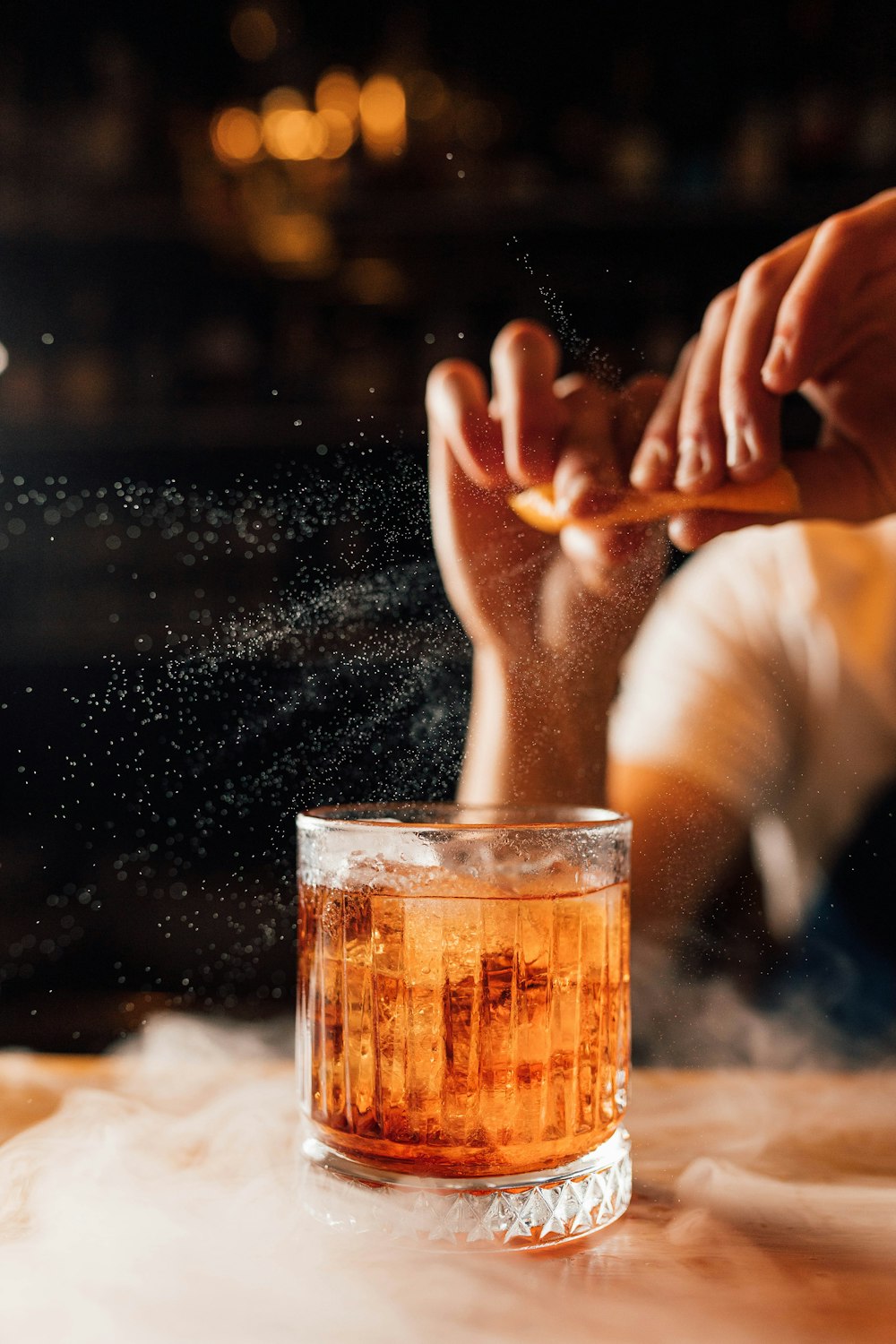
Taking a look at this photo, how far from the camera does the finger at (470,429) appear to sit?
0.84m

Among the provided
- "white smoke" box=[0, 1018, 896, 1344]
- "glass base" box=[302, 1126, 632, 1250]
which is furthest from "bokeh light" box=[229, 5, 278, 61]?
"glass base" box=[302, 1126, 632, 1250]

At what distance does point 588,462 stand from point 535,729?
8.5 inches

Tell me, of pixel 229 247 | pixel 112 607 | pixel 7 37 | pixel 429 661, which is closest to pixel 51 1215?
pixel 429 661

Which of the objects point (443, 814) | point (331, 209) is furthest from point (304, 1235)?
point (331, 209)

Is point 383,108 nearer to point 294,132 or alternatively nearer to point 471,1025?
point 294,132

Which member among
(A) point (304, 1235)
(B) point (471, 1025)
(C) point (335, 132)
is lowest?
(A) point (304, 1235)

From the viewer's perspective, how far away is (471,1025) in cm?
62

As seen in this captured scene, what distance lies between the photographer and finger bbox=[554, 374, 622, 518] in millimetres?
838

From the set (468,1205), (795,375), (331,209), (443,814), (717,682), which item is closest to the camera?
(468,1205)

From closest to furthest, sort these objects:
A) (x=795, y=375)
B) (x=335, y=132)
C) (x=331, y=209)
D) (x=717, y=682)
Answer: (x=795, y=375), (x=717, y=682), (x=331, y=209), (x=335, y=132)

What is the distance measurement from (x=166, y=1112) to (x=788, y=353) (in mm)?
749

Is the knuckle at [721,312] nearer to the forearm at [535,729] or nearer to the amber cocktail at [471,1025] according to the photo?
the forearm at [535,729]

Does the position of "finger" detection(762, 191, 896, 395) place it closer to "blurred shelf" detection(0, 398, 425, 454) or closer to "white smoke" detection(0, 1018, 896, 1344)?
"white smoke" detection(0, 1018, 896, 1344)

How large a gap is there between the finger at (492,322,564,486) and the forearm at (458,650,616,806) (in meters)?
0.15
